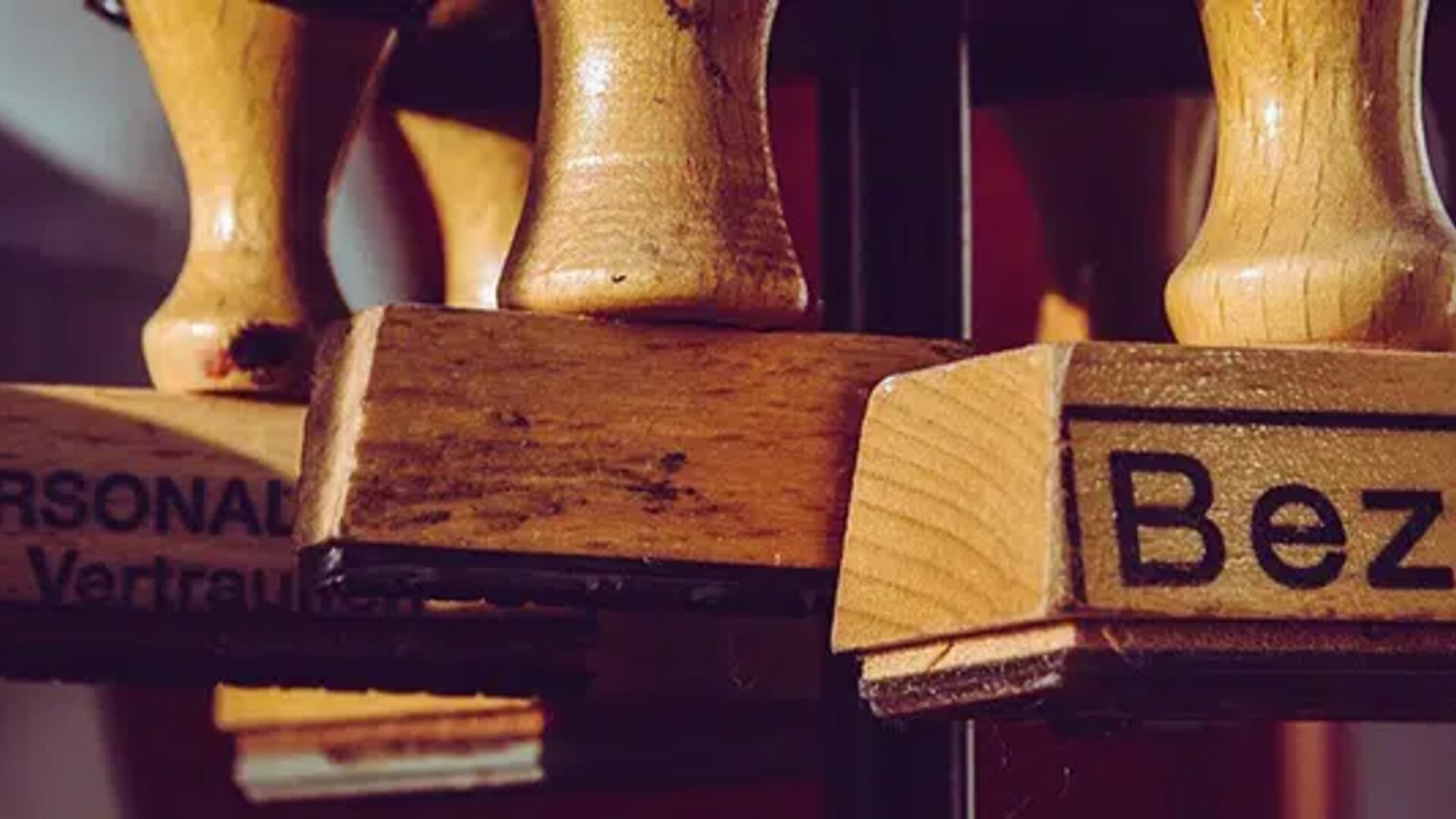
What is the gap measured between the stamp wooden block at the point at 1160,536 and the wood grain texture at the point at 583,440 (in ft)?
0.06

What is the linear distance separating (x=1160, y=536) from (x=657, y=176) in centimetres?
9

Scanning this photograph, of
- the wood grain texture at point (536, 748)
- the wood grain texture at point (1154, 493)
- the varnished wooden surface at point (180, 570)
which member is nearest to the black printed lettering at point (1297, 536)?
the wood grain texture at point (1154, 493)

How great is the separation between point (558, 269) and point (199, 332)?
15 cm

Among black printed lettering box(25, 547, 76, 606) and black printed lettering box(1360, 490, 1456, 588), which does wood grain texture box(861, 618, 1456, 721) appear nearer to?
black printed lettering box(1360, 490, 1456, 588)

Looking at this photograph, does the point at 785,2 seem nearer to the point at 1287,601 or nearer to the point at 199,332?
the point at 199,332

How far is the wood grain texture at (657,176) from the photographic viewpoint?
17.1 inches

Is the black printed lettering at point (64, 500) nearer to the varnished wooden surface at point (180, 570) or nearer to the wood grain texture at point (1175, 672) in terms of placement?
the varnished wooden surface at point (180, 570)

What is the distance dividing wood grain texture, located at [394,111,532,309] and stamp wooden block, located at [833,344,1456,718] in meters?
0.28

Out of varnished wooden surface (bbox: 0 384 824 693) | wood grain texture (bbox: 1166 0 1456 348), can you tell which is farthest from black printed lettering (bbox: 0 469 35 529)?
wood grain texture (bbox: 1166 0 1456 348)

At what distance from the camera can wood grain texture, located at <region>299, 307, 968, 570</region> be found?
418 millimetres

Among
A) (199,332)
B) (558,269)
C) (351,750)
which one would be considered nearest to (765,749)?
(351,750)

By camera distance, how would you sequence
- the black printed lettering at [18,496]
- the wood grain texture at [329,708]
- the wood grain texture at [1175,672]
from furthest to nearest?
the wood grain texture at [329,708] < the black printed lettering at [18,496] < the wood grain texture at [1175,672]

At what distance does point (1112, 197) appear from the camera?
72cm

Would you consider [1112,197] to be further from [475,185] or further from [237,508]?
[237,508]
